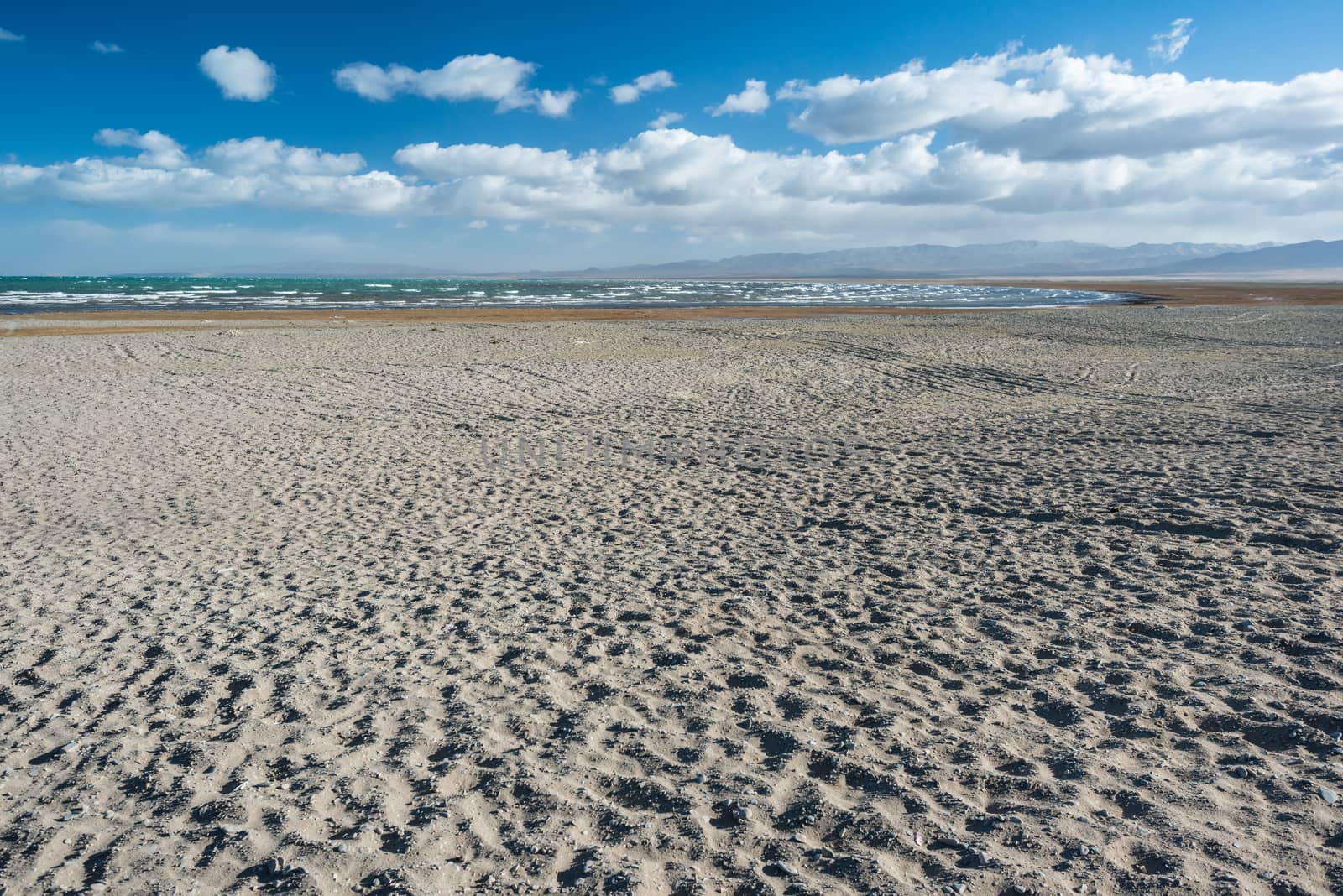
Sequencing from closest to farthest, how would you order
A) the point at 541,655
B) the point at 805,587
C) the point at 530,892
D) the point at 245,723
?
1. the point at 530,892
2. the point at 245,723
3. the point at 541,655
4. the point at 805,587

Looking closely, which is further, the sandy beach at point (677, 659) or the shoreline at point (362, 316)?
the shoreline at point (362, 316)

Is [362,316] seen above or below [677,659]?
above

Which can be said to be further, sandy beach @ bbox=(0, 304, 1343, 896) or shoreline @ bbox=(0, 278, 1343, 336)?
shoreline @ bbox=(0, 278, 1343, 336)

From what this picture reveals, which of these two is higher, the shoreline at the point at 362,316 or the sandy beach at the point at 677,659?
the shoreline at the point at 362,316

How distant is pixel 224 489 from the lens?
875 cm

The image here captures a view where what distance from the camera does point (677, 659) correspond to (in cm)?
477

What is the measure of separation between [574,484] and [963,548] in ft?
13.9

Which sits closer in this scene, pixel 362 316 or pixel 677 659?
pixel 677 659

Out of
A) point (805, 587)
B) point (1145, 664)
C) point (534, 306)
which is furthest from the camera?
point (534, 306)

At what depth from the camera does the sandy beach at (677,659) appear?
10.1ft

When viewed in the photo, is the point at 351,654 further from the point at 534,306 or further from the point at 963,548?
the point at 534,306

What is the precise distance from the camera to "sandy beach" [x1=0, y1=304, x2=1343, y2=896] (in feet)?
10.1

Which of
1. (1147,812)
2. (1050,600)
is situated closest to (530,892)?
(1147,812)

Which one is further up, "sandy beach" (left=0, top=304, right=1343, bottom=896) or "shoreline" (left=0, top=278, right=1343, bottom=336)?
"shoreline" (left=0, top=278, right=1343, bottom=336)
